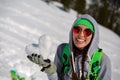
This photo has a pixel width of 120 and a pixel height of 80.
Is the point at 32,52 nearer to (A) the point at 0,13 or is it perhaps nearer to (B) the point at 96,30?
(B) the point at 96,30

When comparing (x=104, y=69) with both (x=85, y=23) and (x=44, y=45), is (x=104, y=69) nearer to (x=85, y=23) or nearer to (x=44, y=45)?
(x=85, y=23)

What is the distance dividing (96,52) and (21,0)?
21765 millimetres

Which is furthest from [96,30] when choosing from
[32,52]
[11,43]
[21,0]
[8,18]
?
[21,0]

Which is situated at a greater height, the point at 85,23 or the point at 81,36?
the point at 85,23

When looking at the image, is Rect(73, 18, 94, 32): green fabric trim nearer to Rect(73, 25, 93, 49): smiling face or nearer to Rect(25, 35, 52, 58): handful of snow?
Rect(73, 25, 93, 49): smiling face

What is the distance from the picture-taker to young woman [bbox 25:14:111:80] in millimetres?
3152

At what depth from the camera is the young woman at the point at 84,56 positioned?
10.3 feet

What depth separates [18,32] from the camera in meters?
14.3

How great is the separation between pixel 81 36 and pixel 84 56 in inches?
7.0

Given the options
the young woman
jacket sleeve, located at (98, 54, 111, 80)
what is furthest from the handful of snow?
jacket sleeve, located at (98, 54, 111, 80)

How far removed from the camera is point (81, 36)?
10.4ft

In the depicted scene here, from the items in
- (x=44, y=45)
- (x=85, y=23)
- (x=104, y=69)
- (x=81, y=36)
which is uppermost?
(x=85, y=23)

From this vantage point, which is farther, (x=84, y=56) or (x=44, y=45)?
(x=84, y=56)

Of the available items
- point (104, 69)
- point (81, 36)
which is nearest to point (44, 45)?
point (81, 36)
